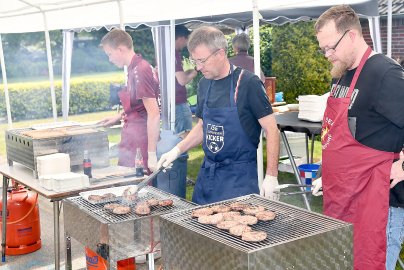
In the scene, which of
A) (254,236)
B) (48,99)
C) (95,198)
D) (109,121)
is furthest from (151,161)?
(48,99)

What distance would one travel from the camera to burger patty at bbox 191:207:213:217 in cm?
253

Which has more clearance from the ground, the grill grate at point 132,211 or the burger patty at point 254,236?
the burger patty at point 254,236

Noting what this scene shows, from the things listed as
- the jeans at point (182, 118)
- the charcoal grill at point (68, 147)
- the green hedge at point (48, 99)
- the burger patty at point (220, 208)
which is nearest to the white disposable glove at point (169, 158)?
the burger patty at point (220, 208)

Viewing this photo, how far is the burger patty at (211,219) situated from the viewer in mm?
2388

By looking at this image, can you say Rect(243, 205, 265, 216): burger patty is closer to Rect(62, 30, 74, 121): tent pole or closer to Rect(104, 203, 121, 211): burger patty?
Rect(104, 203, 121, 211): burger patty

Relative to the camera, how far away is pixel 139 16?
7742 mm

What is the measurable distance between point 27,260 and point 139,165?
1.81 meters

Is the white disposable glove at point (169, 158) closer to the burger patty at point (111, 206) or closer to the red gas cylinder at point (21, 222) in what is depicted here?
the burger patty at point (111, 206)

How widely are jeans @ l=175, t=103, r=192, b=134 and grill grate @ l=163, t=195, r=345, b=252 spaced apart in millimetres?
5425

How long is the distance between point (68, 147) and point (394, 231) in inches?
109

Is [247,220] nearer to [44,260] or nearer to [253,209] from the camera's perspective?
[253,209]

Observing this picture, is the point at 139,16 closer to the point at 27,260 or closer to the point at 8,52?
the point at 27,260

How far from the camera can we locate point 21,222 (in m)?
5.15

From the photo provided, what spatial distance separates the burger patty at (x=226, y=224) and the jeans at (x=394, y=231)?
860 mm
